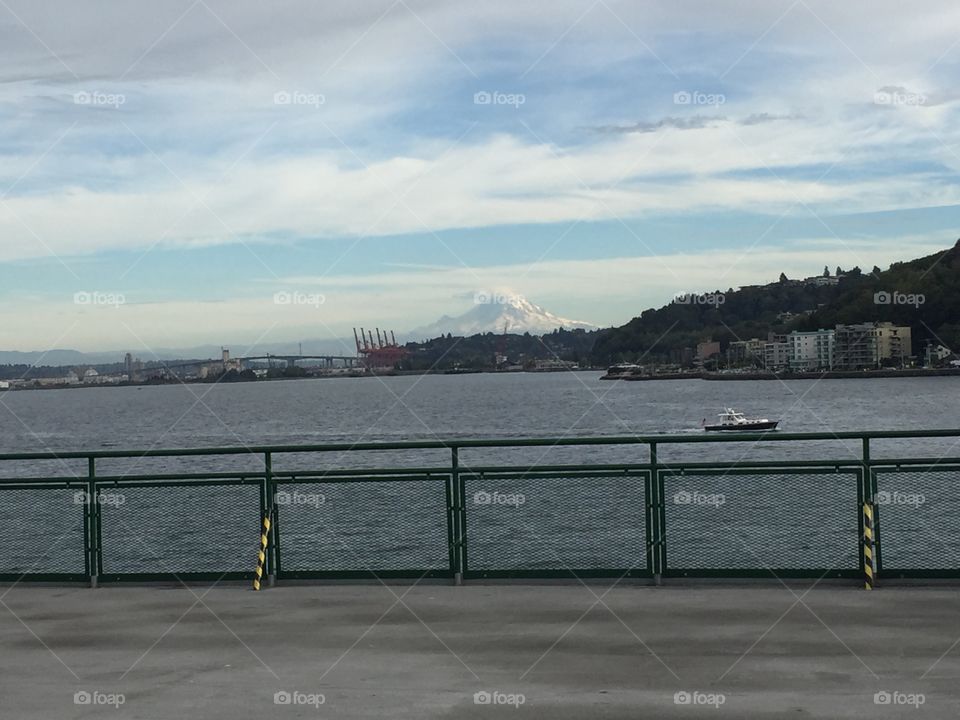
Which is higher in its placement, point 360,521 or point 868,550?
point 360,521

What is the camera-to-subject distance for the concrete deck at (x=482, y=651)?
8.44 meters

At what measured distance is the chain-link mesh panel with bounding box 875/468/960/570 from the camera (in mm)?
12414

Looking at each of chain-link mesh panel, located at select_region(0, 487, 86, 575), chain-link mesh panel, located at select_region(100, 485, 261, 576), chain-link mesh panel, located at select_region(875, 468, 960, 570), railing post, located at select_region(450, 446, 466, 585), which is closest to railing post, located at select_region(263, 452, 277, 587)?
chain-link mesh panel, located at select_region(100, 485, 261, 576)

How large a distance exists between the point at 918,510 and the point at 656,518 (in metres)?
2.55

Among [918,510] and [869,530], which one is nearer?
[869,530]

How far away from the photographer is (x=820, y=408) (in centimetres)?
14112

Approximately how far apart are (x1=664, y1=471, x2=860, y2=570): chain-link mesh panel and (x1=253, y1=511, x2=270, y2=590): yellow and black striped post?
402 cm

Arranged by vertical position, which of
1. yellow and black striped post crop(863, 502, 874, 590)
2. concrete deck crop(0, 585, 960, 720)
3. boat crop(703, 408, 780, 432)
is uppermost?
yellow and black striped post crop(863, 502, 874, 590)

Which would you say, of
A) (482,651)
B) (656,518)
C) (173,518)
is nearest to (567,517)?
(656,518)

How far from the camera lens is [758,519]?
12734mm

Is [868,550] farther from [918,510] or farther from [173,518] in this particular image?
[173,518]

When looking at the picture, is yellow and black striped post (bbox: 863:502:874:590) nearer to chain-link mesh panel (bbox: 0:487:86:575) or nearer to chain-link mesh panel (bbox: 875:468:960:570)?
chain-link mesh panel (bbox: 875:468:960:570)

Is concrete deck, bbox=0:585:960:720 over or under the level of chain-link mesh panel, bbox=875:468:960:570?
under

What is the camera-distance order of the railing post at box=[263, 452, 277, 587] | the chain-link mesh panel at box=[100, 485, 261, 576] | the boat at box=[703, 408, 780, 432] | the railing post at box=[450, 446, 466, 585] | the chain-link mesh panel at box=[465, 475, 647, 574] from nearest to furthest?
the chain-link mesh panel at box=[465, 475, 647, 574]
the railing post at box=[450, 446, 466, 585]
the railing post at box=[263, 452, 277, 587]
the chain-link mesh panel at box=[100, 485, 261, 576]
the boat at box=[703, 408, 780, 432]
